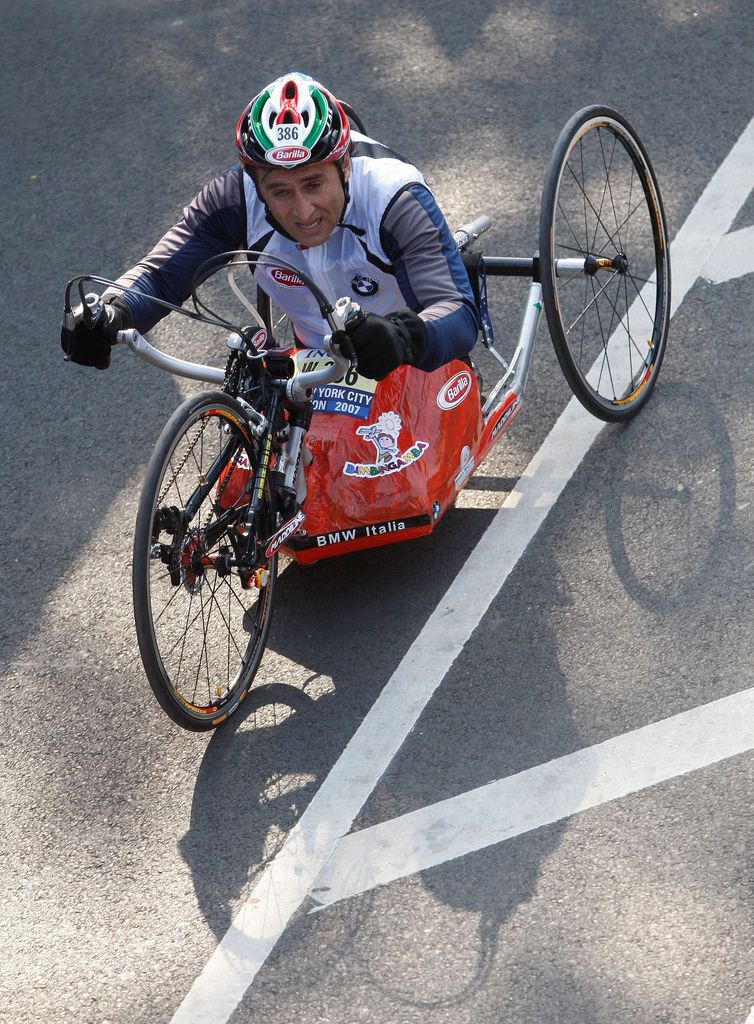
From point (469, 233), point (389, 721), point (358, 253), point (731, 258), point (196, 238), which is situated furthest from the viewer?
point (731, 258)

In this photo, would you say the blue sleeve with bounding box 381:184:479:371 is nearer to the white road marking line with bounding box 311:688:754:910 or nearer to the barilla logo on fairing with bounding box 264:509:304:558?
the barilla logo on fairing with bounding box 264:509:304:558

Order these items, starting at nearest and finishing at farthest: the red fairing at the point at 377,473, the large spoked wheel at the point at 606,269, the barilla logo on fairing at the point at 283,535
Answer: the barilla logo on fairing at the point at 283,535 → the red fairing at the point at 377,473 → the large spoked wheel at the point at 606,269

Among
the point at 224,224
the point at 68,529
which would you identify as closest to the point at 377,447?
the point at 224,224

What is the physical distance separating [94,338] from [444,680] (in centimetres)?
148

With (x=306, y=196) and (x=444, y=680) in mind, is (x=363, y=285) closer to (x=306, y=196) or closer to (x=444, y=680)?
(x=306, y=196)

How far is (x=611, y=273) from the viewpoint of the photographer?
5480 millimetres

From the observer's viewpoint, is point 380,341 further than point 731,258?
No

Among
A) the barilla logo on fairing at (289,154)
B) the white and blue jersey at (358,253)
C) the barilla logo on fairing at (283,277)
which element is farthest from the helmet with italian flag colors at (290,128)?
the barilla logo on fairing at (283,277)

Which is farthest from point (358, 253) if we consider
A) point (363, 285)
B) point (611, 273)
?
point (611, 273)

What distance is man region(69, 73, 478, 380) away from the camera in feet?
12.7

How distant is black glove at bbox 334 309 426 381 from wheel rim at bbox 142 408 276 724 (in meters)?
0.45

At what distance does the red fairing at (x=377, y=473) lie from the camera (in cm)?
423

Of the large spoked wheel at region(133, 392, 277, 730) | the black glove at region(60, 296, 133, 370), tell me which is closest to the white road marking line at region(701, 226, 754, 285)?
the large spoked wheel at region(133, 392, 277, 730)

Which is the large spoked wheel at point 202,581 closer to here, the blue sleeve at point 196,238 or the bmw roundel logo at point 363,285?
the blue sleeve at point 196,238
